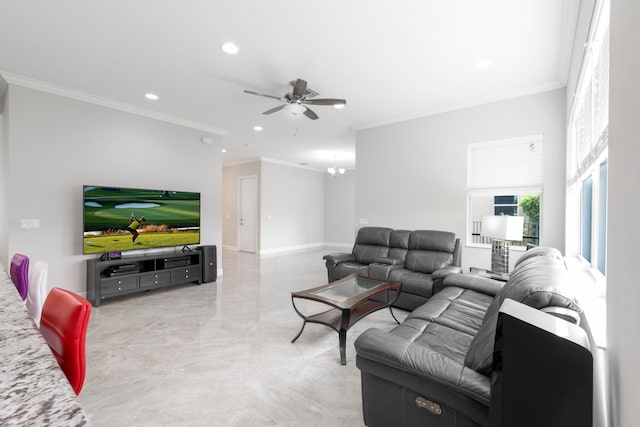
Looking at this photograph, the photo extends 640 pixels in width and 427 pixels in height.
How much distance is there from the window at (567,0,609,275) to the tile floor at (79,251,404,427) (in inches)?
82.2

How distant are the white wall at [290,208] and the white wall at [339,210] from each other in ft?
0.69

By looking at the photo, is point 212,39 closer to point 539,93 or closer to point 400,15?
point 400,15

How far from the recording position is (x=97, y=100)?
401 centimetres

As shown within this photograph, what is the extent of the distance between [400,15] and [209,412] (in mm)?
3268

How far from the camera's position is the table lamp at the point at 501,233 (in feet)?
10.6

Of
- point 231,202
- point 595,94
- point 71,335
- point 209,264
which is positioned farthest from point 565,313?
point 231,202

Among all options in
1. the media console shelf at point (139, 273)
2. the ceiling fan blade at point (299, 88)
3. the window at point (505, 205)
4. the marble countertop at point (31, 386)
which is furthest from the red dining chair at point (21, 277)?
the window at point (505, 205)

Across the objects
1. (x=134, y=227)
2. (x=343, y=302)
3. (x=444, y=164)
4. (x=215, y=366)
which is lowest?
(x=215, y=366)

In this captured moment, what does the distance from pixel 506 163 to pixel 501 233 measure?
1.35 metres

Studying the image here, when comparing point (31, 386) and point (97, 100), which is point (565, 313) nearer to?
point (31, 386)

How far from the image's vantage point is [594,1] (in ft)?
5.88

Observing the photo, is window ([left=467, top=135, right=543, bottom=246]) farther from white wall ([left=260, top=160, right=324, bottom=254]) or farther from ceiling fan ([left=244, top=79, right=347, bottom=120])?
white wall ([left=260, top=160, right=324, bottom=254])

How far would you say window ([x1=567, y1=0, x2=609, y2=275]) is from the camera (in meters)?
1.71

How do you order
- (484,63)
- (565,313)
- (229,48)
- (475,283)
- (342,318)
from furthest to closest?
(484,63) → (475,283) → (229,48) → (342,318) → (565,313)
